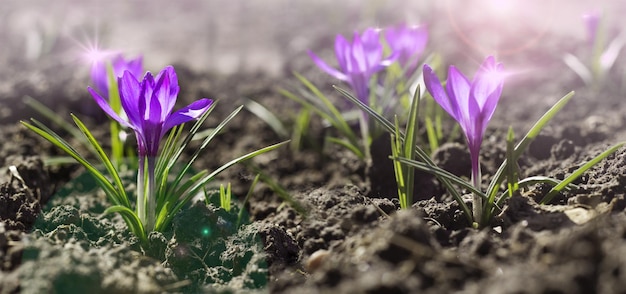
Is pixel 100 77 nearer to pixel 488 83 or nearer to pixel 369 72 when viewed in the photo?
pixel 369 72

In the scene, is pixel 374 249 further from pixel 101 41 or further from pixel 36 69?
pixel 36 69

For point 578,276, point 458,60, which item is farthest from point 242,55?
point 578,276

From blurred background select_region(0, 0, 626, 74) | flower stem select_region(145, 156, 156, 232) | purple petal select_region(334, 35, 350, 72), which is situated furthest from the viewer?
blurred background select_region(0, 0, 626, 74)

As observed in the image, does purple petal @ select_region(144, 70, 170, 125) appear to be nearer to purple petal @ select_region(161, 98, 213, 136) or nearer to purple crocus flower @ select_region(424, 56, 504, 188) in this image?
purple petal @ select_region(161, 98, 213, 136)

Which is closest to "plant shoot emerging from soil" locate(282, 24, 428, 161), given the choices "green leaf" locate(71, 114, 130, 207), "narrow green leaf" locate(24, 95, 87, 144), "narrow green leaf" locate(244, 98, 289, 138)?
"narrow green leaf" locate(244, 98, 289, 138)

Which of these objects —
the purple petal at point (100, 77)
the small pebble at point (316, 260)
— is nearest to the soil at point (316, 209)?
the small pebble at point (316, 260)
